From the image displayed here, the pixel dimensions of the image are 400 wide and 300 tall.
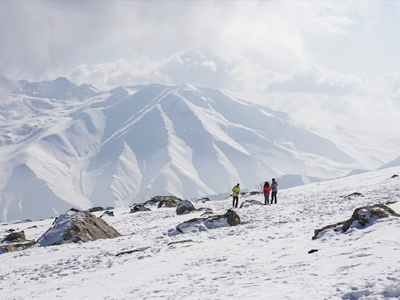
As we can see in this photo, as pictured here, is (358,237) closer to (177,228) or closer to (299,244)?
(299,244)

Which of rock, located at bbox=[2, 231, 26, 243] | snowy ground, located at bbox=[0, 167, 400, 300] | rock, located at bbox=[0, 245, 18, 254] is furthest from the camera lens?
rock, located at bbox=[2, 231, 26, 243]

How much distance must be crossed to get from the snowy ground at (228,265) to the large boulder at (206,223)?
2.93ft

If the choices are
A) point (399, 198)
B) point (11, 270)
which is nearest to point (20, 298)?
point (11, 270)

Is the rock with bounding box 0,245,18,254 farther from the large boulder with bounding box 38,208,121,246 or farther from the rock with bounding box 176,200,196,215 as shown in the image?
the rock with bounding box 176,200,196,215

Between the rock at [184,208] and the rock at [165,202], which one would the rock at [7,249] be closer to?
the rock at [184,208]

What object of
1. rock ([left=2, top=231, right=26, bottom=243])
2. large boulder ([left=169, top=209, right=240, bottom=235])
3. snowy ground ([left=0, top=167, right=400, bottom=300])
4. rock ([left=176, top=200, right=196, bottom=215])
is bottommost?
snowy ground ([left=0, top=167, right=400, bottom=300])

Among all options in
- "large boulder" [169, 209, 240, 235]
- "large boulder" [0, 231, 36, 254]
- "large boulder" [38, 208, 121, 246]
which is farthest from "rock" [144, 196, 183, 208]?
"large boulder" [169, 209, 240, 235]

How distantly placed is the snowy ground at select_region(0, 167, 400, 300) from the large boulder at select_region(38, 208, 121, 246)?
1354 millimetres

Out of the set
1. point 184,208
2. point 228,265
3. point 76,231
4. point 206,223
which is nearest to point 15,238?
point 76,231

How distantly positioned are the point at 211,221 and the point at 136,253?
24.2 ft

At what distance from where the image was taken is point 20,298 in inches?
549

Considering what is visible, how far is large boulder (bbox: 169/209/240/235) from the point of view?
988 inches

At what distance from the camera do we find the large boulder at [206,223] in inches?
988

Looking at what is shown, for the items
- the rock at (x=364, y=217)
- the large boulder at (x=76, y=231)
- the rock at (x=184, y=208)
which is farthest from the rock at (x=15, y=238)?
the rock at (x=364, y=217)
